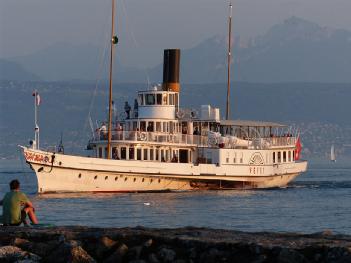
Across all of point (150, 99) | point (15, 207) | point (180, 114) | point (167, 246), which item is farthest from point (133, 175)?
point (167, 246)

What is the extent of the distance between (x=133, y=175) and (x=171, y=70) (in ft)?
31.6

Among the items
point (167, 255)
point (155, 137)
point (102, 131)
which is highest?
point (102, 131)

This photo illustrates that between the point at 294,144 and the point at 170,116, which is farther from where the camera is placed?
the point at 294,144

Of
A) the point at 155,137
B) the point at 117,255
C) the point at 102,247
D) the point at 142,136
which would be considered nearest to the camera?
the point at 117,255

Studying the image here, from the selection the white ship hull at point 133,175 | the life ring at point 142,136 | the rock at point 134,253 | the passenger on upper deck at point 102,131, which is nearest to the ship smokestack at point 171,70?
the passenger on upper deck at point 102,131

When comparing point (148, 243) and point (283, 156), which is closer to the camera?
point (148, 243)

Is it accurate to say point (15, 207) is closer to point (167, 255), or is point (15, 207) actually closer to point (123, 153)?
point (167, 255)

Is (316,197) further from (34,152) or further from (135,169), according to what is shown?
(34,152)

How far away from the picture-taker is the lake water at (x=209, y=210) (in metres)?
37.2

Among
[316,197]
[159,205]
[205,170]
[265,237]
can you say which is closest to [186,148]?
[205,170]

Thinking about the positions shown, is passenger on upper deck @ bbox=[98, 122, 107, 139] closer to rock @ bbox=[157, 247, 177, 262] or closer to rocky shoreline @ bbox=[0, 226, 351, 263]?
rocky shoreline @ bbox=[0, 226, 351, 263]

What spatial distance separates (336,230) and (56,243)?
637 inches

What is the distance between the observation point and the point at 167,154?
58.4 metres

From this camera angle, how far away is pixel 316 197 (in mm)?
56156
